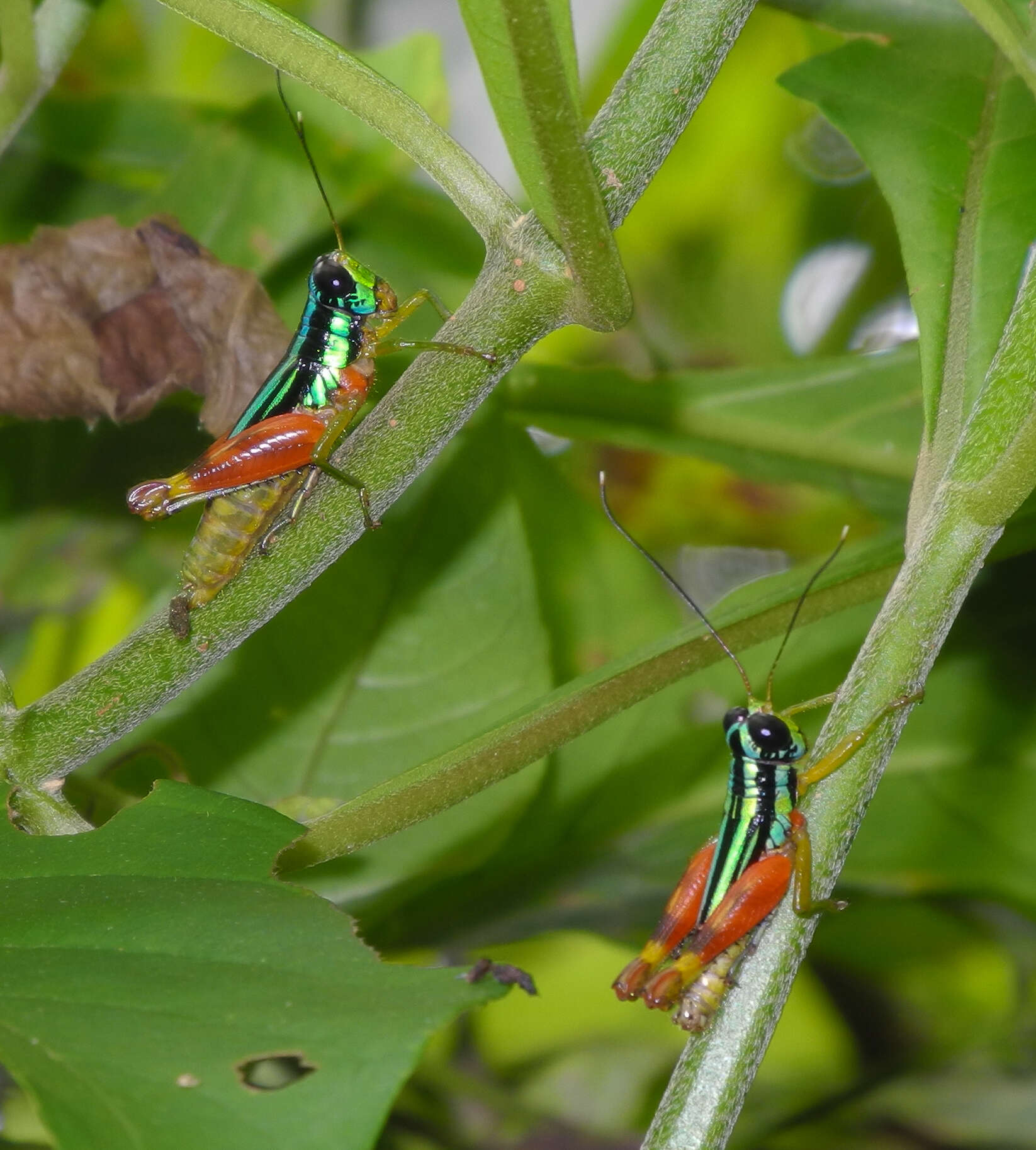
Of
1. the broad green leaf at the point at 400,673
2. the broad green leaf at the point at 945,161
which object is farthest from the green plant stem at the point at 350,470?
the broad green leaf at the point at 400,673

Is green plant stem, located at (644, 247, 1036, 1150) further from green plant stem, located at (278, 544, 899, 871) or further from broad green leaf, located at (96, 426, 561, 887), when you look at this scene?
broad green leaf, located at (96, 426, 561, 887)

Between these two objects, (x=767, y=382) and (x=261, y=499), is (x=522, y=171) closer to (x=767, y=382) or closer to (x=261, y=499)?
(x=261, y=499)

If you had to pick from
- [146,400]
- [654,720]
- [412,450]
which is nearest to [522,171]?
[412,450]

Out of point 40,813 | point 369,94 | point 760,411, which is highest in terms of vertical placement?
point 760,411

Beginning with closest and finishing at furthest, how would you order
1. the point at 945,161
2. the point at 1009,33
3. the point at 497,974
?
the point at 497,974 → the point at 1009,33 → the point at 945,161

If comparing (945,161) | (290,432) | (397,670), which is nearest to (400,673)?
(397,670)

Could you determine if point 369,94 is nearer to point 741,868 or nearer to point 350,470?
point 350,470
